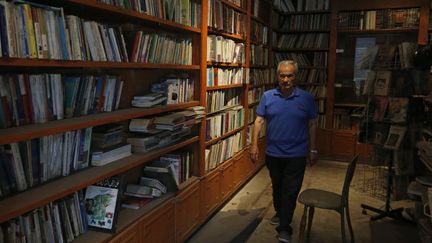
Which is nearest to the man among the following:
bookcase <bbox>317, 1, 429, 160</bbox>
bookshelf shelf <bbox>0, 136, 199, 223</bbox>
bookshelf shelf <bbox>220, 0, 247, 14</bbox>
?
bookshelf shelf <bbox>220, 0, 247, 14</bbox>

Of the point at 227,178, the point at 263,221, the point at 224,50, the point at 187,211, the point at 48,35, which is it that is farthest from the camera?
the point at 227,178

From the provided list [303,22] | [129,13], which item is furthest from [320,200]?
[303,22]

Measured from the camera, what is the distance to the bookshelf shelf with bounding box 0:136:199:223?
1429mm

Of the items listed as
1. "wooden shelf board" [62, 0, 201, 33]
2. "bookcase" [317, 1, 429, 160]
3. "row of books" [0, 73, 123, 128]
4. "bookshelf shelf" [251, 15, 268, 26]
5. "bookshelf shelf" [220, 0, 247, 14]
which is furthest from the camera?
"bookcase" [317, 1, 429, 160]

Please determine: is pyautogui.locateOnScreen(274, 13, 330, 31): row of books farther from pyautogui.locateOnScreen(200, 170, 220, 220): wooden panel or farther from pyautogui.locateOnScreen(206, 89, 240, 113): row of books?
pyautogui.locateOnScreen(200, 170, 220, 220): wooden panel

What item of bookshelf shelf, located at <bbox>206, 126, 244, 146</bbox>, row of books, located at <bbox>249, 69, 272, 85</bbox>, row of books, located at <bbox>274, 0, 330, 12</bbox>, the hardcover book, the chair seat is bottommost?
the chair seat

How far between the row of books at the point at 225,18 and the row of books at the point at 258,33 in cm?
42

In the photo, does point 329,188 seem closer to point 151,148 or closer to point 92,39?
point 151,148

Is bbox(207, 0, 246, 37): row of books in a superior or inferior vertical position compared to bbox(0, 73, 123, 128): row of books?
superior

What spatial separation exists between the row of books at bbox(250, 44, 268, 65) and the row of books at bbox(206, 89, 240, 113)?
1.90 feet

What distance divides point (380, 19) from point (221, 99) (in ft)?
10.5

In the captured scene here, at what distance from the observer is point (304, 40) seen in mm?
5922

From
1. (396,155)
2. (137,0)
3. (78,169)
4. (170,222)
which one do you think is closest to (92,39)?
(137,0)

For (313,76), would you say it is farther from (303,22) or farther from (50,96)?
(50,96)
